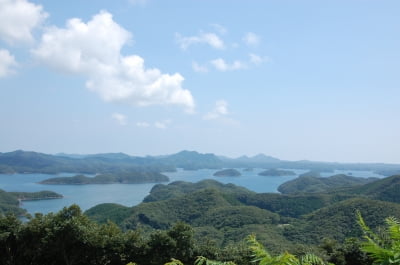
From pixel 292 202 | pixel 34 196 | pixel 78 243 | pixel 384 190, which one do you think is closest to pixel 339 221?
pixel 292 202

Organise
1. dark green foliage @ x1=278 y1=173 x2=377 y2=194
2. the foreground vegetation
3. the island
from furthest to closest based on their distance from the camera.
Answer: the island
dark green foliage @ x1=278 y1=173 x2=377 y2=194
the foreground vegetation

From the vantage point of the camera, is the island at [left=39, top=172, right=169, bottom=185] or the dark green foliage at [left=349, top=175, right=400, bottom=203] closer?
the dark green foliage at [left=349, top=175, right=400, bottom=203]

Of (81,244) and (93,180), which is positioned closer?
(81,244)

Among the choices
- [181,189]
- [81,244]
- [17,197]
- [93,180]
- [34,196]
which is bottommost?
[181,189]

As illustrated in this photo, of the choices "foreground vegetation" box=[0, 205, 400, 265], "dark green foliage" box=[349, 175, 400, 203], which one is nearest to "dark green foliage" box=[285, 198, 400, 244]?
"dark green foliage" box=[349, 175, 400, 203]

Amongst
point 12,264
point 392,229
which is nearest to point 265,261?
point 392,229

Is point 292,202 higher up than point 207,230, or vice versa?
point 292,202

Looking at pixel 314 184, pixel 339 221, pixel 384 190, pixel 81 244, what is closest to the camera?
pixel 81 244

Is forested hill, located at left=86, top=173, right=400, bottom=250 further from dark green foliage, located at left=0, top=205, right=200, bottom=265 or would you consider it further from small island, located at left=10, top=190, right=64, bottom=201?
small island, located at left=10, top=190, right=64, bottom=201

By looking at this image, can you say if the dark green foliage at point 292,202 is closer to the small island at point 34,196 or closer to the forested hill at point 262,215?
the forested hill at point 262,215

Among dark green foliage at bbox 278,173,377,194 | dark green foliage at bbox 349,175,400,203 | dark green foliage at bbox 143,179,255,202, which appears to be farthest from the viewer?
dark green foliage at bbox 278,173,377,194

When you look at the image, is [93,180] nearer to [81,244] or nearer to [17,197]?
[17,197]

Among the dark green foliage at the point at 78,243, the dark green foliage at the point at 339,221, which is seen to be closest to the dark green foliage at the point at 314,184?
the dark green foliage at the point at 339,221

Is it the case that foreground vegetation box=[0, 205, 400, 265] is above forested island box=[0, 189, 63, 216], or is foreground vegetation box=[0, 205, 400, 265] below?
above
